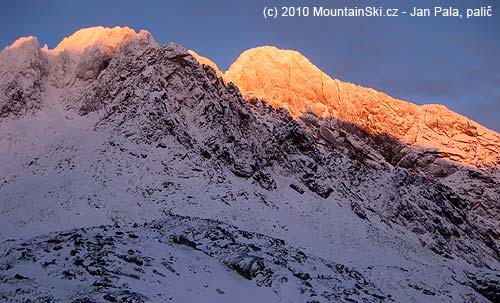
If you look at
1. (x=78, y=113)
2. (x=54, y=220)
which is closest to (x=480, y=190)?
(x=78, y=113)

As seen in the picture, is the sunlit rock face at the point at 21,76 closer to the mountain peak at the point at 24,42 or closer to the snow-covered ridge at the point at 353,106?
the mountain peak at the point at 24,42

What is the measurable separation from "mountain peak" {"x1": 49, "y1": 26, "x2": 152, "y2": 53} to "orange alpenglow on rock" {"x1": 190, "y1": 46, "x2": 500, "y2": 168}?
1907cm

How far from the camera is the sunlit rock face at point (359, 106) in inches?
3236

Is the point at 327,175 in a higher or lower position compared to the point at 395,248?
higher

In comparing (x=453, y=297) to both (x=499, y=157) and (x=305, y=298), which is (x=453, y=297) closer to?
(x=305, y=298)

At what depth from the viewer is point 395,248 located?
4834 centimetres

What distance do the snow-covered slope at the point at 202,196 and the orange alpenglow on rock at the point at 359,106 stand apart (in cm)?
568

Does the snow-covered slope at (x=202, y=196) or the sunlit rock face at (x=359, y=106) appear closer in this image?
the snow-covered slope at (x=202, y=196)

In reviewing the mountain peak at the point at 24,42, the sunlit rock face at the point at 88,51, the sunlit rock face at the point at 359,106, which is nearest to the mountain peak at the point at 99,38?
the sunlit rock face at the point at 88,51

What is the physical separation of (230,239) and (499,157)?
2755 inches

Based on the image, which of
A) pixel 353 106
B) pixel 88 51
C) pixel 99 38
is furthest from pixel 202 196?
pixel 353 106

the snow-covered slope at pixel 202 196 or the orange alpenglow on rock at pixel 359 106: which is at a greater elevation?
the orange alpenglow on rock at pixel 359 106

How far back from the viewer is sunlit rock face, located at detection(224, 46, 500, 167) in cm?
8219

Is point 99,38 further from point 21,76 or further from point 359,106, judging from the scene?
point 359,106
